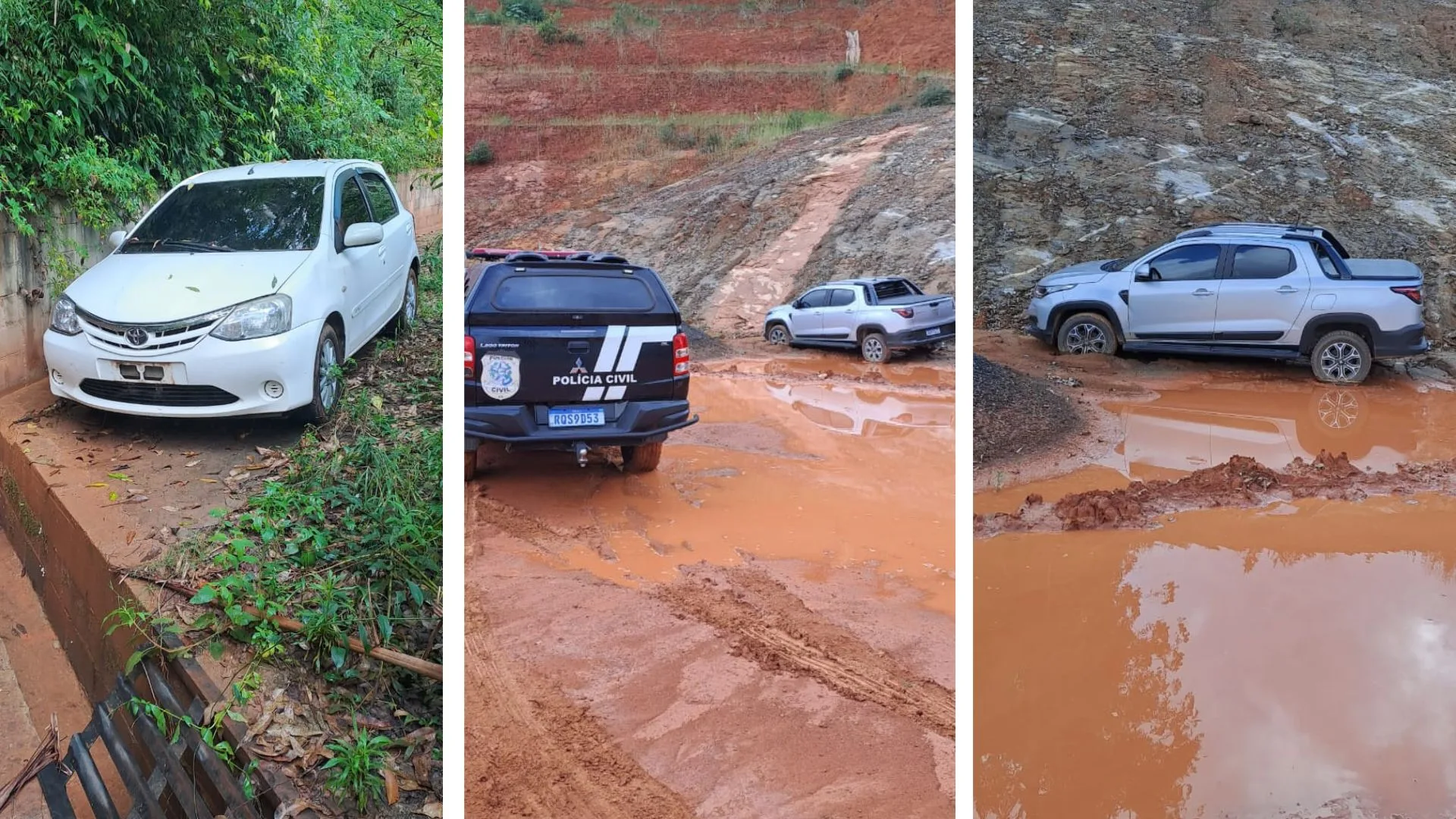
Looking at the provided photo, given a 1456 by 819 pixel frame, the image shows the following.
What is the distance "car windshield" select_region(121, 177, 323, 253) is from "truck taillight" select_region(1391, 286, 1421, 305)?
19.2 feet

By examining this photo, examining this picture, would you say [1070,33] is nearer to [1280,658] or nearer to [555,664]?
[1280,658]

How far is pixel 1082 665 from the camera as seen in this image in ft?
9.59

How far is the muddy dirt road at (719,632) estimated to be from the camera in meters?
2.32

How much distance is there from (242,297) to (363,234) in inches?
15.2

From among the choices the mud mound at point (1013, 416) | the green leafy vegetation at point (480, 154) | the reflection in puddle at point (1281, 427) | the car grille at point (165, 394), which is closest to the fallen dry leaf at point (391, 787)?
the car grille at point (165, 394)

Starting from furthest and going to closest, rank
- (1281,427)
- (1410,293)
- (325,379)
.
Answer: (1410,293)
(1281,427)
(325,379)

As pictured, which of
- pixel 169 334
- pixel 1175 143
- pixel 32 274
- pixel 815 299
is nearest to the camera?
pixel 169 334

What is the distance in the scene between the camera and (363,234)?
2.69 metres

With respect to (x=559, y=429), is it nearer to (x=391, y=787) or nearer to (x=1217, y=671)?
(x=391, y=787)

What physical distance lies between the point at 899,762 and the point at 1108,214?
557cm

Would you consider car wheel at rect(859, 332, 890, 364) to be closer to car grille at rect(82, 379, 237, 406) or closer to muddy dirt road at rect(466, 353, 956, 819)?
muddy dirt road at rect(466, 353, 956, 819)

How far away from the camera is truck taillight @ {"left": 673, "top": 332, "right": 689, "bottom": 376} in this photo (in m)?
2.72

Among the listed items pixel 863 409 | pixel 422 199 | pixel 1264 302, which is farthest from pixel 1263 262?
pixel 422 199

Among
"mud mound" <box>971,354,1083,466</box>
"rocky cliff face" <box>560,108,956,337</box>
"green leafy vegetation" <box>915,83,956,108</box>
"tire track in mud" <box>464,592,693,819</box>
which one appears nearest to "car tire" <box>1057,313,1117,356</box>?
"mud mound" <box>971,354,1083,466</box>
